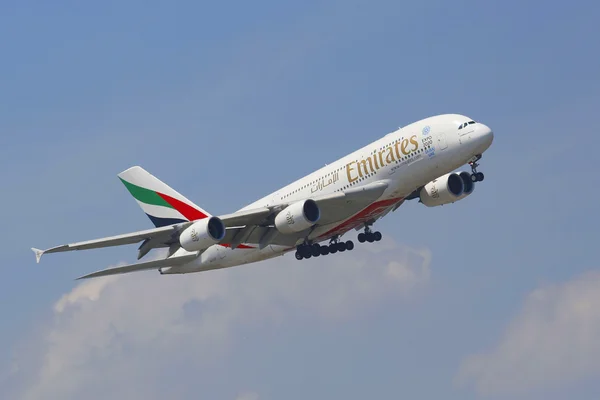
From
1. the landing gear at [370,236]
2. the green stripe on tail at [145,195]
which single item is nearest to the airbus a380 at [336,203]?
the landing gear at [370,236]

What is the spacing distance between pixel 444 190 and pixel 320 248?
25.0 ft

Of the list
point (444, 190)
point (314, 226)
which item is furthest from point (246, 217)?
point (444, 190)

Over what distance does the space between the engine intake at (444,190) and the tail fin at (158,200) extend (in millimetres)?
13626

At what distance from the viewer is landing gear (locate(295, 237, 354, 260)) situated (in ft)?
191

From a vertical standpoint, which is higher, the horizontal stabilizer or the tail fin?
the tail fin

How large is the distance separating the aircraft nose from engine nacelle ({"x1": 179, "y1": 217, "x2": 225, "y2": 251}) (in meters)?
13.4

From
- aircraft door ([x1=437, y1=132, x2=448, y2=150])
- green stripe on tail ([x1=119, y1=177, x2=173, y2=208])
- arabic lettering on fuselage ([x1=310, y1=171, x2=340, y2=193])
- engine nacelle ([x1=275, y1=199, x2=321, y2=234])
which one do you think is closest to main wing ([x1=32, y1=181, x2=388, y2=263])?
engine nacelle ([x1=275, y1=199, x2=321, y2=234])

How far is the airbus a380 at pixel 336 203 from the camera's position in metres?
52.2

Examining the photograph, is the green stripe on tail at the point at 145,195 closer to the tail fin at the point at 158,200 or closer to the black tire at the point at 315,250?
the tail fin at the point at 158,200

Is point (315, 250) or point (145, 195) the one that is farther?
point (145, 195)

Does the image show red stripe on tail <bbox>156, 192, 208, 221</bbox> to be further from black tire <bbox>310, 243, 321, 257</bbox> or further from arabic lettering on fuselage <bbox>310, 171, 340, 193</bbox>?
arabic lettering on fuselage <bbox>310, 171, 340, 193</bbox>

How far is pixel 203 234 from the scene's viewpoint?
2087 inches

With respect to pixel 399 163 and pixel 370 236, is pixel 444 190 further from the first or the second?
pixel 370 236

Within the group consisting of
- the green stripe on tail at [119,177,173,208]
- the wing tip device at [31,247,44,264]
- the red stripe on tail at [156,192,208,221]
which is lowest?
the wing tip device at [31,247,44,264]
